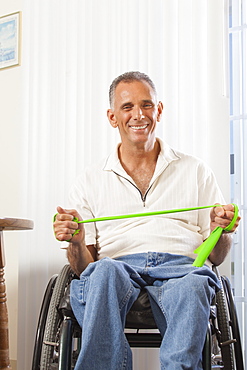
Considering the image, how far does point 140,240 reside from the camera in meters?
1.77

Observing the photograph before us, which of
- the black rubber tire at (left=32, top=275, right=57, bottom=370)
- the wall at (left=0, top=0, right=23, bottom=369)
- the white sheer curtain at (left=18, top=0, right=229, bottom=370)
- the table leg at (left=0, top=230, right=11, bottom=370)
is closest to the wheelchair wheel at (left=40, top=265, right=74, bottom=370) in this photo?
the black rubber tire at (left=32, top=275, right=57, bottom=370)

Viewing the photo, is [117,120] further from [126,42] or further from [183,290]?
[183,290]

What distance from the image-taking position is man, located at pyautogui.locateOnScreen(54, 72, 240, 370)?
53.2 inches

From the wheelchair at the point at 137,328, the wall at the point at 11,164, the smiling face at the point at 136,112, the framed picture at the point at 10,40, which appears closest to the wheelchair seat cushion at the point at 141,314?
the wheelchair at the point at 137,328

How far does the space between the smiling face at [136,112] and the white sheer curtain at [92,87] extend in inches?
11.4

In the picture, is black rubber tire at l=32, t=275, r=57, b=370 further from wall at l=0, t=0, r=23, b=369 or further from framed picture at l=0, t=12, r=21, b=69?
framed picture at l=0, t=12, r=21, b=69

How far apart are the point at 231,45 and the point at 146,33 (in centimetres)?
37

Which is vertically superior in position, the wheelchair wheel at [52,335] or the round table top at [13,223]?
the round table top at [13,223]

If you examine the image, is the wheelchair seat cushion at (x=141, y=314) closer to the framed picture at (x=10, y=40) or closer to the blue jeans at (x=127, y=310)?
the blue jeans at (x=127, y=310)

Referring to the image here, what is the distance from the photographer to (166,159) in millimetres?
1918

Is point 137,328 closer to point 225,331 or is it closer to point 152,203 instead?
point 225,331

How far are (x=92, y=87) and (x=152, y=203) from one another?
2.74 ft

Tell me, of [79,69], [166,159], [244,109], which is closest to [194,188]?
[166,159]

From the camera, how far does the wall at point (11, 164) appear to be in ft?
8.93
